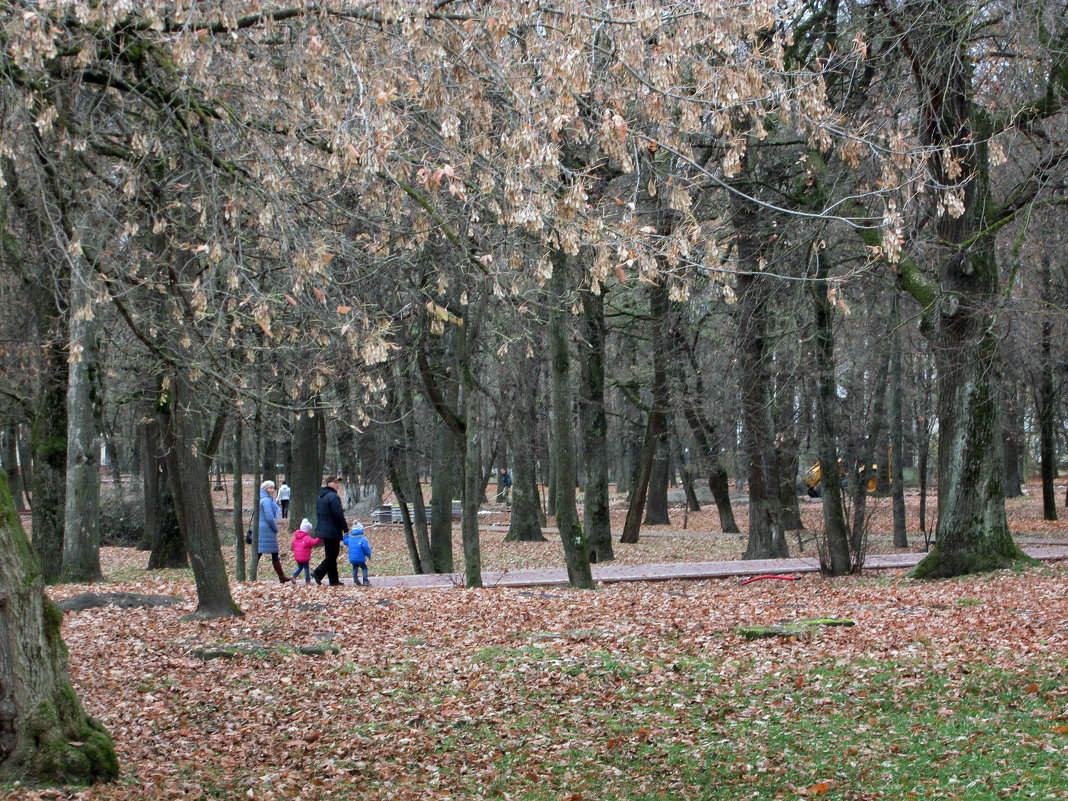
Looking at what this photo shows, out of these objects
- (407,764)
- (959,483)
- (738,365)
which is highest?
(738,365)

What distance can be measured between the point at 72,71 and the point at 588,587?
894cm

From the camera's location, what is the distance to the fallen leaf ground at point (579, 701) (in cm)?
573

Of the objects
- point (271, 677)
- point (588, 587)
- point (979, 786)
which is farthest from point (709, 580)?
point (979, 786)

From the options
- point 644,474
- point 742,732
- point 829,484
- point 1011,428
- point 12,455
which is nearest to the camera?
point 742,732

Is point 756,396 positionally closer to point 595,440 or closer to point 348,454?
point 595,440

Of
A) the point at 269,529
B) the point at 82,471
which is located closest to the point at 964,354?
the point at 269,529

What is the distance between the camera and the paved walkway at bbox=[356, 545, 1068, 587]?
609 inches

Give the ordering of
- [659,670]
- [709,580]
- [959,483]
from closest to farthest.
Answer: [659,670] → [959,483] → [709,580]

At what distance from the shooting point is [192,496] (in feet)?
30.0

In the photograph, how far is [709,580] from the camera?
1622cm

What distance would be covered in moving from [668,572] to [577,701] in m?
9.41

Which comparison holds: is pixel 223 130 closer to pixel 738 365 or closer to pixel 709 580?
pixel 709 580

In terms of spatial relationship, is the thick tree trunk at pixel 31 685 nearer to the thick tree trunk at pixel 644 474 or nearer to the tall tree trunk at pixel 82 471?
the tall tree trunk at pixel 82 471

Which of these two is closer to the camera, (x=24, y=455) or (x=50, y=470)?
(x=50, y=470)
